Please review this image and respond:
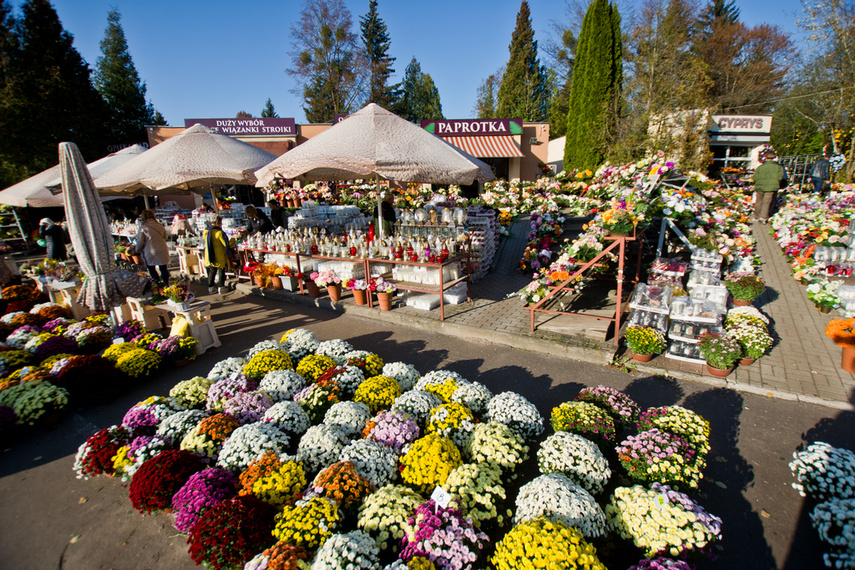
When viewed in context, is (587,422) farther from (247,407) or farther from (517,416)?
(247,407)

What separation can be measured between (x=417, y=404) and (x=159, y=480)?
1926 mm

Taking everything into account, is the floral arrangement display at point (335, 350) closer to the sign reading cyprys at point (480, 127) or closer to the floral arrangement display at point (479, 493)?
the floral arrangement display at point (479, 493)

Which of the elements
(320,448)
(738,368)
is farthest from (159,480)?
(738,368)

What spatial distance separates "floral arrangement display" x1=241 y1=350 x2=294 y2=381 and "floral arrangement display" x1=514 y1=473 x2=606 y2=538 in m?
2.91

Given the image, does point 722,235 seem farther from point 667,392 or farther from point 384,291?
point 384,291

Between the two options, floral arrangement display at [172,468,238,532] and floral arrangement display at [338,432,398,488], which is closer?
floral arrangement display at [172,468,238,532]

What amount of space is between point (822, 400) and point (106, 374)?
25.3 ft

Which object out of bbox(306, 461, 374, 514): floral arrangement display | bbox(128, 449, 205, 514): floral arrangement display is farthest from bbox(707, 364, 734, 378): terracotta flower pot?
bbox(128, 449, 205, 514): floral arrangement display

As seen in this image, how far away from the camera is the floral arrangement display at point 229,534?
7.09ft

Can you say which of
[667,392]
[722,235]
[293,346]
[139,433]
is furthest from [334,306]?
[722,235]

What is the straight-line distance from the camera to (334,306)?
7.43 meters

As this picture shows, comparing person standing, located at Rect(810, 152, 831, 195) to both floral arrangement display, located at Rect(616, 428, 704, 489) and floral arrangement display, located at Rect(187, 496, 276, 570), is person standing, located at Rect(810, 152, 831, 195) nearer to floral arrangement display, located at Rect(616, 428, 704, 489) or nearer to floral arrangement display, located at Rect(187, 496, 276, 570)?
floral arrangement display, located at Rect(616, 428, 704, 489)

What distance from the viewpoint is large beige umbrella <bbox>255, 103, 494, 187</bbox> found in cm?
530

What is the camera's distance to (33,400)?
3906 millimetres
